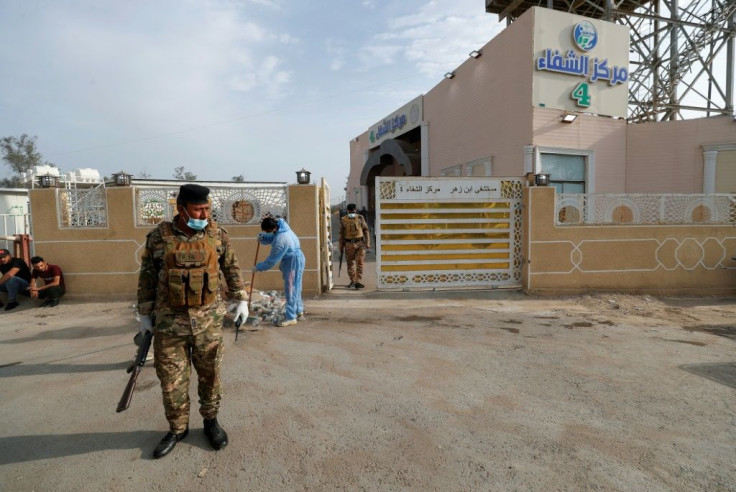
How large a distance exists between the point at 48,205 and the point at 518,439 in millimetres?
7705

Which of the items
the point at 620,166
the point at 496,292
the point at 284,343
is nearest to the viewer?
the point at 284,343

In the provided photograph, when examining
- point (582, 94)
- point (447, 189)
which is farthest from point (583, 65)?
point (447, 189)

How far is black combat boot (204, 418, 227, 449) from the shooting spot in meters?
2.42

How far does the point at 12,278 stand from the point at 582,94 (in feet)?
40.1

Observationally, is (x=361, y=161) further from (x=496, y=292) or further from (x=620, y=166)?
(x=496, y=292)

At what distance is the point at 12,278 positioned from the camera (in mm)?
6285

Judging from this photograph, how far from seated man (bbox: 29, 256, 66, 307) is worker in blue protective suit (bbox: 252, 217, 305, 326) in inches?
157

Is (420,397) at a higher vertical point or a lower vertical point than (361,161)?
lower

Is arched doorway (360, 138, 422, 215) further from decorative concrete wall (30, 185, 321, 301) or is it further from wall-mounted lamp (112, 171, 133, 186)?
wall-mounted lamp (112, 171, 133, 186)

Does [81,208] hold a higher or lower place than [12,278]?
higher

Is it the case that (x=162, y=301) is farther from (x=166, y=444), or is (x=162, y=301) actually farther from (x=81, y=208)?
(x=81, y=208)

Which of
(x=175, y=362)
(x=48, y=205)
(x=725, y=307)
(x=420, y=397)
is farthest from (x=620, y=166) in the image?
(x=48, y=205)

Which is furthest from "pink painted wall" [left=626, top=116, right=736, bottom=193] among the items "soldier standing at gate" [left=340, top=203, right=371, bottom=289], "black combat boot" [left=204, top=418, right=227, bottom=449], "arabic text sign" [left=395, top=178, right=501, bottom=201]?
"black combat boot" [left=204, top=418, right=227, bottom=449]

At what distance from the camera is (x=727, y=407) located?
2967mm
